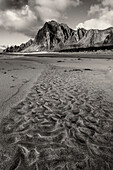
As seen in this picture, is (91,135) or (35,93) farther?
(35,93)

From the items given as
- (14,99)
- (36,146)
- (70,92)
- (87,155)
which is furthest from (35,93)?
(87,155)

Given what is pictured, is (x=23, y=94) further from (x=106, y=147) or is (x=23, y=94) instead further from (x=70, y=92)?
(x=106, y=147)

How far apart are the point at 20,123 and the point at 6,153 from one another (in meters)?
1.06

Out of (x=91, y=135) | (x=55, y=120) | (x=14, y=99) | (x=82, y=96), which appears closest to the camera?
(x=91, y=135)

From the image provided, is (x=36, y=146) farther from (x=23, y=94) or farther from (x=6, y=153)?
(x=23, y=94)

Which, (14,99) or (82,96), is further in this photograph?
(82,96)

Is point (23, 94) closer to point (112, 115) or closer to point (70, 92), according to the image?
point (70, 92)

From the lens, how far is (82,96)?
5.41 m

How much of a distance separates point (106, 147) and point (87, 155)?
1.67 feet

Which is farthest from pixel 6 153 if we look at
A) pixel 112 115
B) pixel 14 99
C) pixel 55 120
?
pixel 112 115

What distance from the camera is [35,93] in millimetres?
5723

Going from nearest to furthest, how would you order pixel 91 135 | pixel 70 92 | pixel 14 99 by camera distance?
1. pixel 91 135
2. pixel 14 99
3. pixel 70 92

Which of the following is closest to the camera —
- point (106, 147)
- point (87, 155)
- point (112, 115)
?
point (87, 155)

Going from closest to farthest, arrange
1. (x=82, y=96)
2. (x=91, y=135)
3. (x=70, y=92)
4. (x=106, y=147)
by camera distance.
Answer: (x=106, y=147), (x=91, y=135), (x=82, y=96), (x=70, y=92)
